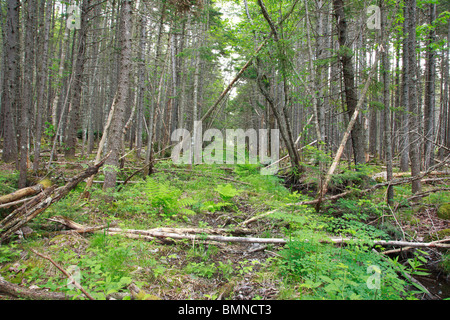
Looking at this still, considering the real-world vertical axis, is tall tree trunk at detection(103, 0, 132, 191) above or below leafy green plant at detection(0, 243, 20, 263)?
above

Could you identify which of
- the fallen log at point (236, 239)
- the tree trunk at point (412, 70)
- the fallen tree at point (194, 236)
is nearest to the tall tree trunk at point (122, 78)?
the fallen tree at point (194, 236)

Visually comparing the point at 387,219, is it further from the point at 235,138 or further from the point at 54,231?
the point at 235,138

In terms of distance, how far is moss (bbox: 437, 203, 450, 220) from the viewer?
547cm

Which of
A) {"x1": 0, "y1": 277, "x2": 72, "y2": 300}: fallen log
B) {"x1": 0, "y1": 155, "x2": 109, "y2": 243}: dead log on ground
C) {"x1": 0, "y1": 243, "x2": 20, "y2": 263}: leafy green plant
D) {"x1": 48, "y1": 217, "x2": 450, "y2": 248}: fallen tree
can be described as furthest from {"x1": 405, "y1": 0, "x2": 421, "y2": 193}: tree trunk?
{"x1": 0, "y1": 243, "x2": 20, "y2": 263}: leafy green plant

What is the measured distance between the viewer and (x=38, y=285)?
2635 mm

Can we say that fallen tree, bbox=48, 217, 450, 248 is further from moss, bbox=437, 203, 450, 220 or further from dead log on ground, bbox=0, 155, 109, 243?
moss, bbox=437, 203, 450, 220

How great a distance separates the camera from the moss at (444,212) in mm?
5466

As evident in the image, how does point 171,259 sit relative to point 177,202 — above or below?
below

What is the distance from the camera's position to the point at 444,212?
5535mm

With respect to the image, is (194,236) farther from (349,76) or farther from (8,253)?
(349,76)

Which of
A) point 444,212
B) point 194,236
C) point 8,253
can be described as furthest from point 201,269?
point 444,212

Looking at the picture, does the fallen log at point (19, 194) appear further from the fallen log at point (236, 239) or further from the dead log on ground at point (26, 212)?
the fallen log at point (236, 239)

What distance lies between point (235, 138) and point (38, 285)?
2727 cm
